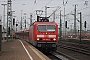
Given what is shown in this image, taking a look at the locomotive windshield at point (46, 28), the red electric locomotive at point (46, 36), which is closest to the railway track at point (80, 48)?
the red electric locomotive at point (46, 36)

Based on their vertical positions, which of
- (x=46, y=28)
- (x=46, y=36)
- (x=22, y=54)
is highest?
(x=46, y=28)

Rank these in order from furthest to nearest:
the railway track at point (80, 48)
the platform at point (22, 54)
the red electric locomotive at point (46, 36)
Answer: the railway track at point (80, 48), the red electric locomotive at point (46, 36), the platform at point (22, 54)

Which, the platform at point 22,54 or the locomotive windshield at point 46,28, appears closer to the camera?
the platform at point 22,54

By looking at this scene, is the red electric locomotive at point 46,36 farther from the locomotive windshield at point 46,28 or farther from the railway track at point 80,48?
the railway track at point 80,48

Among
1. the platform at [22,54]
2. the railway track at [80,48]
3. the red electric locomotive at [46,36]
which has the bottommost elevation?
the railway track at [80,48]

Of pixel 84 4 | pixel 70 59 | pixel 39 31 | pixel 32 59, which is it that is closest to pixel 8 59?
pixel 32 59

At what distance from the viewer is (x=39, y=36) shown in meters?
20.0

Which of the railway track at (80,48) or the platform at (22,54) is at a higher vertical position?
Answer: the platform at (22,54)

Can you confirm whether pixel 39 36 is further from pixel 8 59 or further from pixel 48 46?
pixel 8 59

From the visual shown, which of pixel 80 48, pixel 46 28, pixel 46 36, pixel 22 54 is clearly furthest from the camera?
pixel 80 48

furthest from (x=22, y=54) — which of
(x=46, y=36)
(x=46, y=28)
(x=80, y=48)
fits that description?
(x=80, y=48)

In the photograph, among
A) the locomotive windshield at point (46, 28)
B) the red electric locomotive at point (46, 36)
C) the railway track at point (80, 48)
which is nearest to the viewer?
the red electric locomotive at point (46, 36)

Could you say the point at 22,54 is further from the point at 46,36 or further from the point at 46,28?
the point at 46,28

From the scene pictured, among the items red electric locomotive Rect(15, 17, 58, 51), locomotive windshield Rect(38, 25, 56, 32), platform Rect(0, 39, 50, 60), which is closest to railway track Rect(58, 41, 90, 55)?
red electric locomotive Rect(15, 17, 58, 51)
